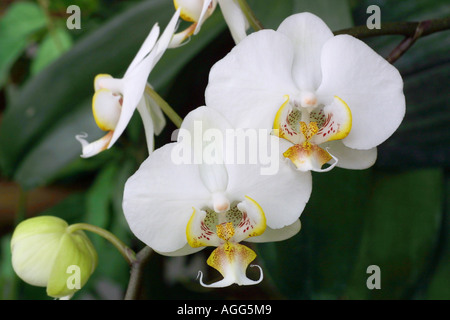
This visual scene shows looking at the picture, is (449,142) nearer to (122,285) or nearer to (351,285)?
(351,285)

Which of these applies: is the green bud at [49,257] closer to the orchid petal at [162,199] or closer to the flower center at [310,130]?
the orchid petal at [162,199]

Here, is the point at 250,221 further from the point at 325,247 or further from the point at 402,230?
the point at 402,230

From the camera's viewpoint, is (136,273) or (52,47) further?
(52,47)

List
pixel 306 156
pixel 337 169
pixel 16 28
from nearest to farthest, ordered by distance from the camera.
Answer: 1. pixel 306 156
2. pixel 337 169
3. pixel 16 28

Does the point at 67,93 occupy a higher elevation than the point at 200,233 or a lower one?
higher

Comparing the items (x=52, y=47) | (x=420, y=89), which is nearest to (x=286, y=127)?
(x=420, y=89)
